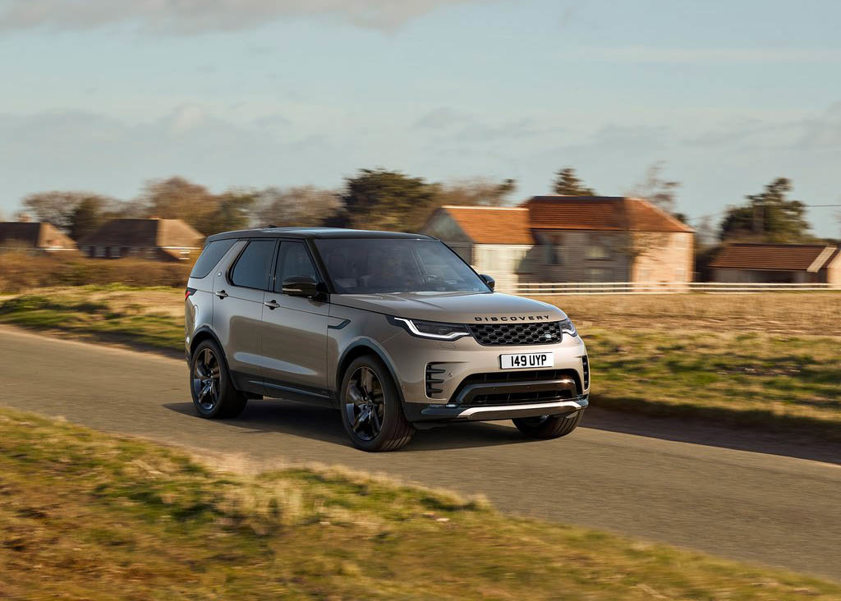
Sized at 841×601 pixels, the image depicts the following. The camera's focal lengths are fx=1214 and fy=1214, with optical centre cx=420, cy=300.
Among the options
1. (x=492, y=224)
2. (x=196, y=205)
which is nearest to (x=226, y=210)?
(x=196, y=205)

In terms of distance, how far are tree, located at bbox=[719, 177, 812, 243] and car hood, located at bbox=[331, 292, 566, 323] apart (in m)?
102

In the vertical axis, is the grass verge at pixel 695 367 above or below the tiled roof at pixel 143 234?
below

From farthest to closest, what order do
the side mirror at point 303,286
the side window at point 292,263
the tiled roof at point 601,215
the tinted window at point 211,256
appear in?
the tiled roof at point 601,215, the tinted window at point 211,256, the side window at point 292,263, the side mirror at point 303,286

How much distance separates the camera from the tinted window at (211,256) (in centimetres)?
1251

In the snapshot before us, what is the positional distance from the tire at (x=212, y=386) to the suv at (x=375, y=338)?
14mm

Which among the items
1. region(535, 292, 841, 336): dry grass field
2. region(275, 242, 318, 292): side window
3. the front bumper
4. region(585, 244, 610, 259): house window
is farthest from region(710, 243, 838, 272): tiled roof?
the front bumper

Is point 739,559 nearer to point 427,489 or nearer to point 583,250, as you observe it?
point 427,489

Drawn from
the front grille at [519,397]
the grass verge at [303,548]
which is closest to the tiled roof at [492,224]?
the front grille at [519,397]

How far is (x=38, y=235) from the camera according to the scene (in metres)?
108

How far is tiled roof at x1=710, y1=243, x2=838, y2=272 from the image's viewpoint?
8825cm

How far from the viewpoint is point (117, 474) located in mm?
8344

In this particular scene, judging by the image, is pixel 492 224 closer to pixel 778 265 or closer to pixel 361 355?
pixel 778 265

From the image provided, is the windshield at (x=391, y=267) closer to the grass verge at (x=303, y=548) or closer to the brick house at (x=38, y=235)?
the grass verge at (x=303, y=548)

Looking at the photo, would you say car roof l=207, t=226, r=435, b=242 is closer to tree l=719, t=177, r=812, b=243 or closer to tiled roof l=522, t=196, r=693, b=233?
tiled roof l=522, t=196, r=693, b=233
